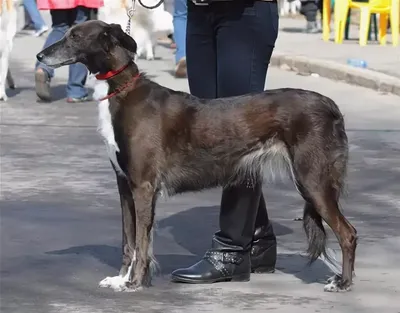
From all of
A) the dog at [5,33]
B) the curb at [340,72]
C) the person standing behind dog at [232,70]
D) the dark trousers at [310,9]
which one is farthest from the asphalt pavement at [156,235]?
the dark trousers at [310,9]

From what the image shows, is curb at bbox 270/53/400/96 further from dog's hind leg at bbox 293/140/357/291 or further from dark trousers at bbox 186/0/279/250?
dog's hind leg at bbox 293/140/357/291

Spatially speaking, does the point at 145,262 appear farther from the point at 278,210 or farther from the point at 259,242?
the point at 278,210

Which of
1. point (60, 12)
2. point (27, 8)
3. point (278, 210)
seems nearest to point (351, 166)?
point (278, 210)

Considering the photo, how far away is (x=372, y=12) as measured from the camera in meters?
17.8

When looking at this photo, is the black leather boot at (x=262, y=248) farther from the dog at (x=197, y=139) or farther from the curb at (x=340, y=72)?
the curb at (x=340, y=72)

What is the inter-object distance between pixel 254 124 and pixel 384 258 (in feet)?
4.31

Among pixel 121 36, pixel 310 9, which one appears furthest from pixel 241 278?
pixel 310 9

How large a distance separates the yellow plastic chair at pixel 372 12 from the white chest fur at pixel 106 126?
12.4m

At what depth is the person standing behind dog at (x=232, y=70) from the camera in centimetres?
Answer: 556

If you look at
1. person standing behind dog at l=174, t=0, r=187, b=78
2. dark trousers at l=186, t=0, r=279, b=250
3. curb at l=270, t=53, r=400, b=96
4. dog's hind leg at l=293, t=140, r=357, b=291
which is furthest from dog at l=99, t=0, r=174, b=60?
dog's hind leg at l=293, t=140, r=357, b=291

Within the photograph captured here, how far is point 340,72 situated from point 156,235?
743 centimetres

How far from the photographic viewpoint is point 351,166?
8.69 m

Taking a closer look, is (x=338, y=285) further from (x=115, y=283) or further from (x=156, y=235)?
(x=156, y=235)

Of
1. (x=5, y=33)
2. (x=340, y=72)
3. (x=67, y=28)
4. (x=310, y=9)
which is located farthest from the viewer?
(x=310, y=9)
